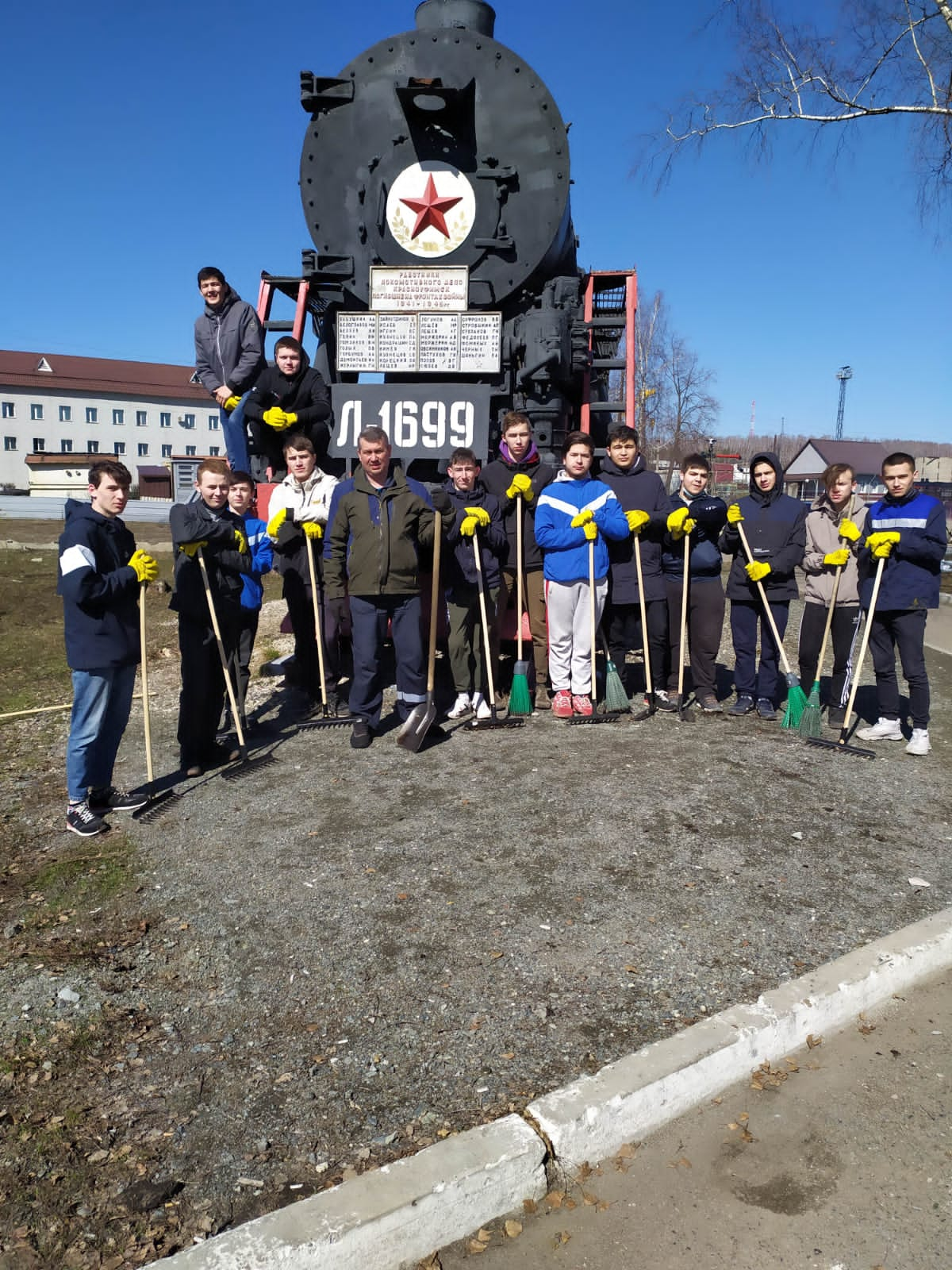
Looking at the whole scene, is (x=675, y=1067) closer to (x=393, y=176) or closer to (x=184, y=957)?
(x=184, y=957)

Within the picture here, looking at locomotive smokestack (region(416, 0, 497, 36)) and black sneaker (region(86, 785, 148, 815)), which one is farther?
locomotive smokestack (region(416, 0, 497, 36))

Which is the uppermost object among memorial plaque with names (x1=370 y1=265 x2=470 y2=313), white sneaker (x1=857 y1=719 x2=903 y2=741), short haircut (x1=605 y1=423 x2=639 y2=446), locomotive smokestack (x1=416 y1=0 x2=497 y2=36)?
locomotive smokestack (x1=416 y1=0 x2=497 y2=36)

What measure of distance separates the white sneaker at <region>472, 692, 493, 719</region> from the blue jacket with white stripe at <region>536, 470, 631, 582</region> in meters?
1.00

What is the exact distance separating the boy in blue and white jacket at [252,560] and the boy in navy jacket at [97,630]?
1036 mm

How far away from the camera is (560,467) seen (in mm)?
6496

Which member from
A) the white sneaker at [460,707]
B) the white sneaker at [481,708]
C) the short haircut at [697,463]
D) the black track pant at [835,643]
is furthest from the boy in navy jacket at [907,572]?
Result: the white sneaker at [460,707]

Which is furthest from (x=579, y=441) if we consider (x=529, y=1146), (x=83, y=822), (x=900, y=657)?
(x=529, y=1146)

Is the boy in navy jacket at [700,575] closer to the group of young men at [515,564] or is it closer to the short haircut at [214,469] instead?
the group of young men at [515,564]

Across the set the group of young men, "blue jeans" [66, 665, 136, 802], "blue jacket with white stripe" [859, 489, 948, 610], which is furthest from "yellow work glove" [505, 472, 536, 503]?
"blue jeans" [66, 665, 136, 802]

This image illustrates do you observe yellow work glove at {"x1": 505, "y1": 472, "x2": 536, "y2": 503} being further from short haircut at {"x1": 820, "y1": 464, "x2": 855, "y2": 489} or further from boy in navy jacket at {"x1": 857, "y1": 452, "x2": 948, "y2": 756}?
boy in navy jacket at {"x1": 857, "y1": 452, "x2": 948, "y2": 756}

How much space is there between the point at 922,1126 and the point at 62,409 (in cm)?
7215

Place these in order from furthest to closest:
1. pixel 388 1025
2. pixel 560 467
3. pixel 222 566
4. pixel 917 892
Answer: pixel 560 467
pixel 222 566
pixel 917 892
pixel 388 1025

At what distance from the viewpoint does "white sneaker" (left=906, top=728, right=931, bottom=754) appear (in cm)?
552

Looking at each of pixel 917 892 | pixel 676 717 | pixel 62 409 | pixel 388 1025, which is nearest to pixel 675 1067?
pixel 388 1025
